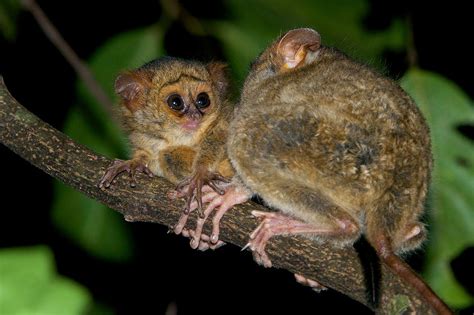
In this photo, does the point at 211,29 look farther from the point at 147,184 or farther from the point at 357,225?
the point at 357,225

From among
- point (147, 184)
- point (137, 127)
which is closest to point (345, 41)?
point (137, 127)

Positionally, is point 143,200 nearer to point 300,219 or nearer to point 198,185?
point 198,185

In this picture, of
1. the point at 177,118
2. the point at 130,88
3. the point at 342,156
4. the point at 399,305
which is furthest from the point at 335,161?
the point at 130,88

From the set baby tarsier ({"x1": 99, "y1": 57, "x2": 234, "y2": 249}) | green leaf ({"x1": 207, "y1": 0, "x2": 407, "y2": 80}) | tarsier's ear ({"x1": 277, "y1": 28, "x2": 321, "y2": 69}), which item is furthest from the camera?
green leaf ({"x1": 207, "y1": 0, "x2": 407, "y2": 80})

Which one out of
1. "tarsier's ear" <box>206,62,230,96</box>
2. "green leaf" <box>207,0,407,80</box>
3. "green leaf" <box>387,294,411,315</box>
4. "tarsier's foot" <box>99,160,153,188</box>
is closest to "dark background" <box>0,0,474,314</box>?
"green leaf" <box>207,0,407,80</box>

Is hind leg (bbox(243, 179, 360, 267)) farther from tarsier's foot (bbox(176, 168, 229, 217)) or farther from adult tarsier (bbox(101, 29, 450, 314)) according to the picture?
tarsier's foot (bbox(176, 168, 229, 217))

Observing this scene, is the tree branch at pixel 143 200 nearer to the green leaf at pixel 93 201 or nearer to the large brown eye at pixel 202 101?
the large brown eye at pixel 202 101

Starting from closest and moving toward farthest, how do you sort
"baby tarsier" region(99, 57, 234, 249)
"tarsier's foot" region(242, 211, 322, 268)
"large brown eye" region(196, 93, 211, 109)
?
"tarsier's foot" region(242, 211, 322, 268) → "baby tarsier" region(99, 57, 234, 249) → "large brown eye" region(196, 93, 211, 109)
